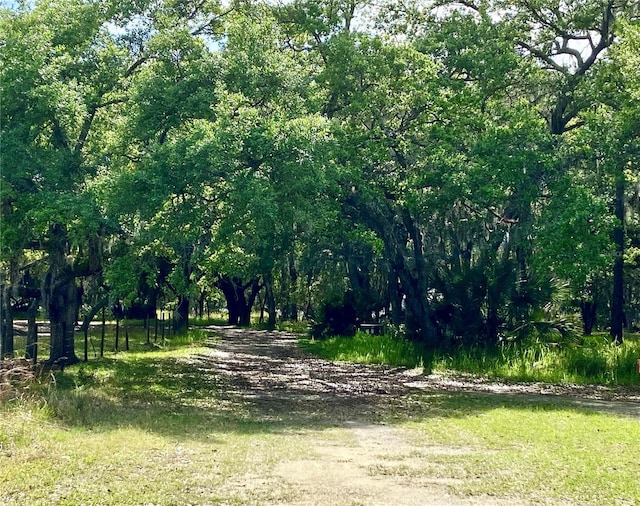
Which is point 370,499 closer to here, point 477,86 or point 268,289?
point 477,86

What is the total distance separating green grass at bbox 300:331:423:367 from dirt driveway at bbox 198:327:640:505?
75 cm

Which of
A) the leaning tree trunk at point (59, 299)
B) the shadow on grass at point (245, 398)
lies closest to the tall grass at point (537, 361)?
the shadow on grass at point (245, 398)

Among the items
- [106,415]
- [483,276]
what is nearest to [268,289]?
[483,276]

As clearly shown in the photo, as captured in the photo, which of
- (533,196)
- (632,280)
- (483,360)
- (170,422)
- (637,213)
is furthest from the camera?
(632,280)

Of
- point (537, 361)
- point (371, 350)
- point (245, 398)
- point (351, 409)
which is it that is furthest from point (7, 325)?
point (537, 361)

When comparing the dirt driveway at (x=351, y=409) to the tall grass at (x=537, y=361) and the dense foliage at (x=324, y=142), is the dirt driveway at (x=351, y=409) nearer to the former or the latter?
the tall grass at (x=537, y=361)

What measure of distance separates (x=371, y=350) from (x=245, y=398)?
855 cm

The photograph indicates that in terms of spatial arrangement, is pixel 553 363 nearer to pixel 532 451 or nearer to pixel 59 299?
pixel 532 451

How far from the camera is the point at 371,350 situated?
21781mm

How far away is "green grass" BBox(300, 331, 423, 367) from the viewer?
20.0m

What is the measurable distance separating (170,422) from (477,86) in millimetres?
12394

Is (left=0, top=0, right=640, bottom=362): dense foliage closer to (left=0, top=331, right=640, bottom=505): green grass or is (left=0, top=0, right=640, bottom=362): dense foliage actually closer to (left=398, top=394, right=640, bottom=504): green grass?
(left=0, top=331, right=640, bottom=505): green grass

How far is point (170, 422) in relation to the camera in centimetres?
1045

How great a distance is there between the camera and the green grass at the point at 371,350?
1998 centimetres
